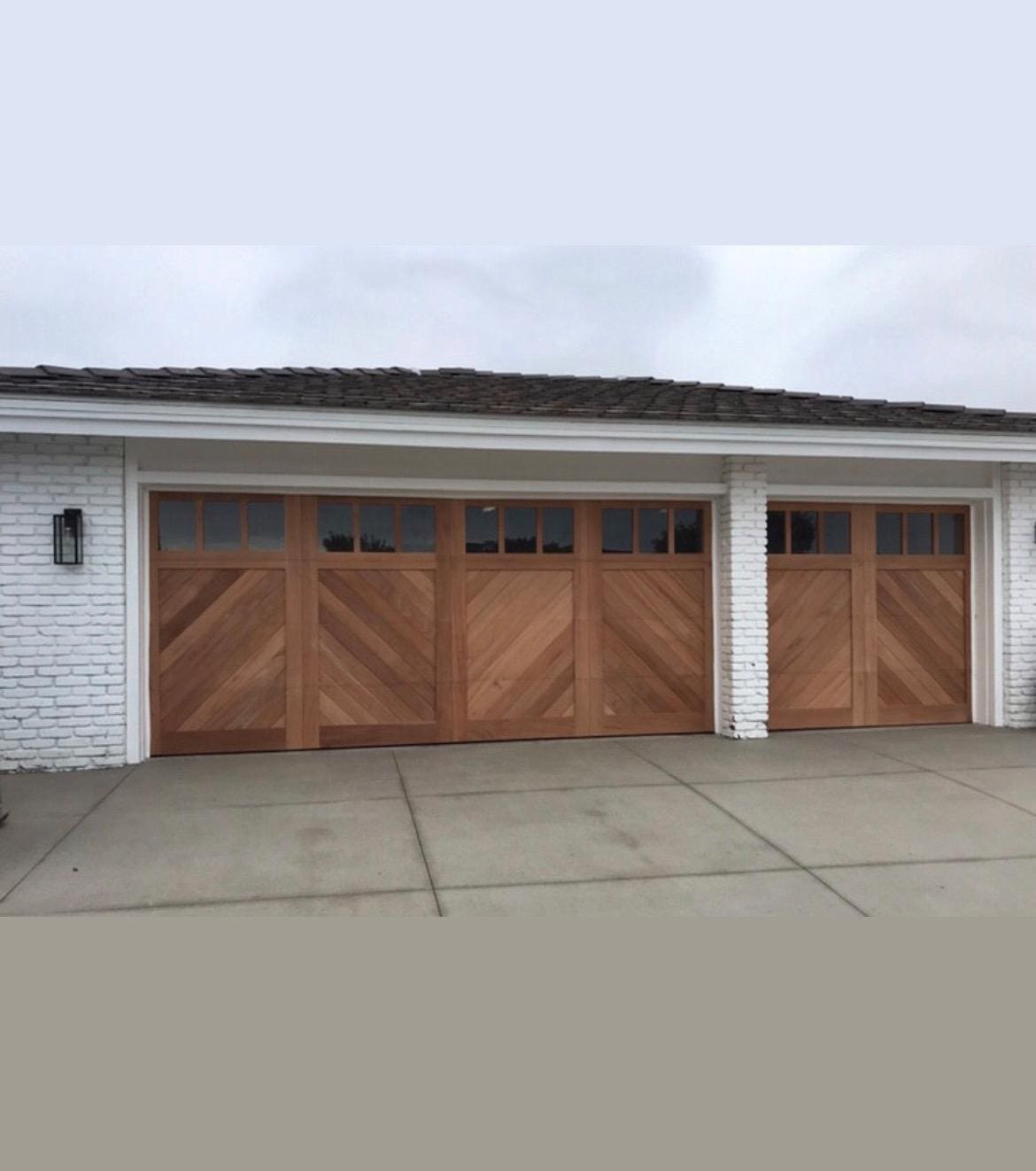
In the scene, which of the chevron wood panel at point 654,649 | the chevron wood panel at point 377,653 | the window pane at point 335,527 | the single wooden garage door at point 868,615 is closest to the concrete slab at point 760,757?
the chevron wood panel at point 654,649

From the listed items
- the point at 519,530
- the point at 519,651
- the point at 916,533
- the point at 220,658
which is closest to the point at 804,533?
the point at 916,533

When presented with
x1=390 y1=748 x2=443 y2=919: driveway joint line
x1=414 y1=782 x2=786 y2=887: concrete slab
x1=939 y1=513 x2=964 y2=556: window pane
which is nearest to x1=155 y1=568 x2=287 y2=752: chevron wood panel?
x1=390 y1=748 x2=443 y2=919: driveway joint line

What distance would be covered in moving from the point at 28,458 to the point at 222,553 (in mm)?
1670

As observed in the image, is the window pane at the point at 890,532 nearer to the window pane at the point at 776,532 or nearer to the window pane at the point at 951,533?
the window pane at the point at 951,533

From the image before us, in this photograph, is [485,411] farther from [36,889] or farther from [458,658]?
[36,889]

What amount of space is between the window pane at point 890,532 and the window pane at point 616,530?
2778 millimetres

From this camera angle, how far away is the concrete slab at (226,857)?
12.3 ft

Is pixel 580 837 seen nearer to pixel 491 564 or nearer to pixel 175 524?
pixel 491 564

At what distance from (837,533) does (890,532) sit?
0.65 meters

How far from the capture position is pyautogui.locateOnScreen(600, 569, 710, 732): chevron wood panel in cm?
770

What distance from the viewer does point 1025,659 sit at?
8.17m

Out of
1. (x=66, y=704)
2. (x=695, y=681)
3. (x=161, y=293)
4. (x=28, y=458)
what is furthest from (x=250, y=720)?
(x=161, y=293)

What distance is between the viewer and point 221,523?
6.99 m

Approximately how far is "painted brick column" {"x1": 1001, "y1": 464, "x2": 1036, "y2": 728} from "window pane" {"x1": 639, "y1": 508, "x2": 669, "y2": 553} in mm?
3694
